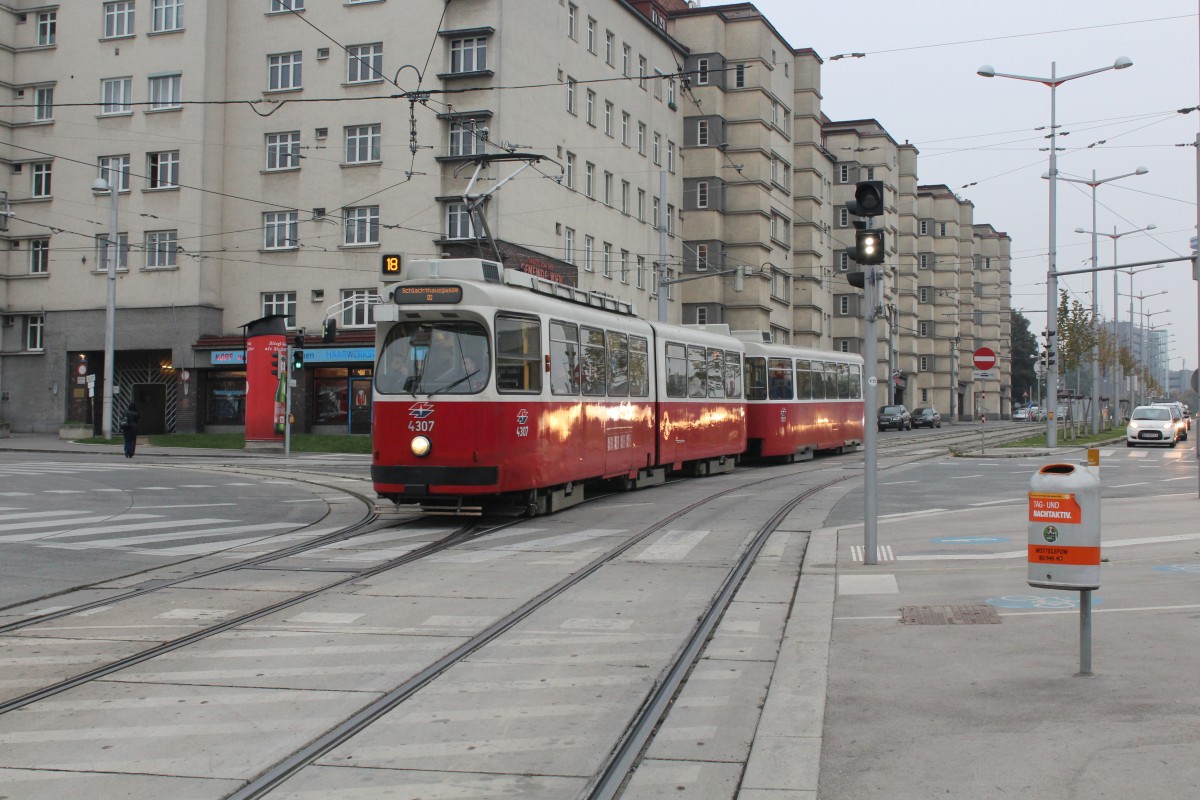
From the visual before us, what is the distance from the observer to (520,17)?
44.8 m

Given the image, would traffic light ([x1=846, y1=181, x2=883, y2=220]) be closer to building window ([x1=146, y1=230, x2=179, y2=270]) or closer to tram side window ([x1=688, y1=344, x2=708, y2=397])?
tram side window ([x1=688, y1=344, x2=708, y2=397])

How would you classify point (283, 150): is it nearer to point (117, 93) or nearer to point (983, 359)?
point (117, 93)

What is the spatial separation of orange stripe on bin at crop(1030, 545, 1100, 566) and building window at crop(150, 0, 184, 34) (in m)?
48.0

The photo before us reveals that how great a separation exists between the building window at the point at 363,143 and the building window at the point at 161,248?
7.92 m

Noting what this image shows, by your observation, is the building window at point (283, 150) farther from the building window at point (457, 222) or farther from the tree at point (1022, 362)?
the tree at point (1022, 362)

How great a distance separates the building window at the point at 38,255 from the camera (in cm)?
5128

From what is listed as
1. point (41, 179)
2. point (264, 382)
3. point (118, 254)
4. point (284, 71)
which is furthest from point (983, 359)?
point (41, 179)

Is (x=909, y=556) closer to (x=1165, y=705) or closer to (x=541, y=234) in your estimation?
(x=1165, y=705)

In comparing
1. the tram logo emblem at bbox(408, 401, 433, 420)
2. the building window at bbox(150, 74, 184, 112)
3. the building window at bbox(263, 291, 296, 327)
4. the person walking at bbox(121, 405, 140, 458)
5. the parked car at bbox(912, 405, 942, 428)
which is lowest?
the person walking at bbox(121, 405, 140, 458)

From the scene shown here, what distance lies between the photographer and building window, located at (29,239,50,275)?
168ft

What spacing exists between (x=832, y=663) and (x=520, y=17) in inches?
1587

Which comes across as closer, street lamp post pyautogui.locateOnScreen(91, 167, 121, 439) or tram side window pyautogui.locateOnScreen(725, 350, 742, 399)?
tram side window pyautogui.locateOnScreen(725, 350, 742, 399)

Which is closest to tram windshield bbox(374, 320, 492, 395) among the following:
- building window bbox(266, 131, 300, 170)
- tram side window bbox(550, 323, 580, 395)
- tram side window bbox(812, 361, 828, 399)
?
tram side window bbox(550, 323, 580, 395)

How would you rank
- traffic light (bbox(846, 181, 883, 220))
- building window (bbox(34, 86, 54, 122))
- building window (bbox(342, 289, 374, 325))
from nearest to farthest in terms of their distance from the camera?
traffic light (bbox(846, 181, 883, 220)) → building window (bbox(342, 289, 374, 325)) → building window (bbox(34, 86, 54, 122))
